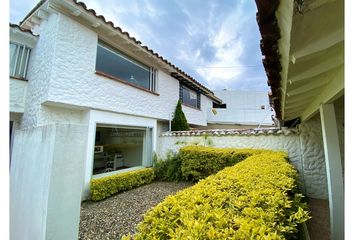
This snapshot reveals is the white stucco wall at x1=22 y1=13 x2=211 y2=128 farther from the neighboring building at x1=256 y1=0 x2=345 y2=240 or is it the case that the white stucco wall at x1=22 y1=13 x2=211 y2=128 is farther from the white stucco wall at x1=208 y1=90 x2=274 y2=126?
the white stucco wall at x1=208 y1=90 x2=274 y2=126

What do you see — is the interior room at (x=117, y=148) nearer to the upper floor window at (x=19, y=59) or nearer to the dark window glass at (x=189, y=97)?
the upper floor window at (x=19, y=59)

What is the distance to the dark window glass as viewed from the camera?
1241 cm

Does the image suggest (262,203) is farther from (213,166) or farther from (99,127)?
(99,127)

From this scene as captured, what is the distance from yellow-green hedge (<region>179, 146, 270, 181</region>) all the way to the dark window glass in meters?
5.27

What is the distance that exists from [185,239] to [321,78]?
9.08 ft

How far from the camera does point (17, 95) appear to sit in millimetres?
5926

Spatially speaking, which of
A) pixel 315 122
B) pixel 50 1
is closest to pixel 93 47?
pixel 50 1

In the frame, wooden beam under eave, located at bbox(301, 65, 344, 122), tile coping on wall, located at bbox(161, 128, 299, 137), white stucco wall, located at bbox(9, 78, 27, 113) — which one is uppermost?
white stucco wall, located at bbox(9, 78, 27, 113)

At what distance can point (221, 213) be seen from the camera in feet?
5.08

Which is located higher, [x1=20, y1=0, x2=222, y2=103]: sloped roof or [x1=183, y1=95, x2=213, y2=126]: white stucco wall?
[x1=20, y1=0, x2=222, y2=103]: sloped roof

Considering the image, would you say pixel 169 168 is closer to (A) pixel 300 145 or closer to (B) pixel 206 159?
(B) pixel 206 159

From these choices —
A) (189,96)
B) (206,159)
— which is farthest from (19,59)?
(189,96)

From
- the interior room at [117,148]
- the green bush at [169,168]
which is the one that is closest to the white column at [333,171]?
the green bush at [169,168]

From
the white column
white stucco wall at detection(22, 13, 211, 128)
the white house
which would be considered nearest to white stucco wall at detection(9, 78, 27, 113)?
the white house
